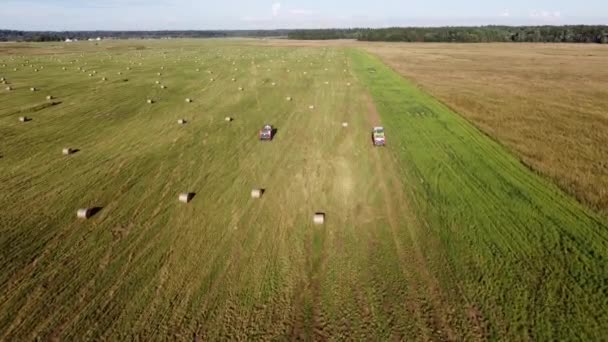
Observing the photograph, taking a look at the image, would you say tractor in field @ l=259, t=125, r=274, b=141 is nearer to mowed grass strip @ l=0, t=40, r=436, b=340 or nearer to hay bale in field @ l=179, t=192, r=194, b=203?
mowed grass strip @ l=0, t=40, r=436, b=340

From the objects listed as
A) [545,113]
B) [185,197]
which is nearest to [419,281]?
[185,197]

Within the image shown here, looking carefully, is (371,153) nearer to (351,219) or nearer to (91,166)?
(351,219)

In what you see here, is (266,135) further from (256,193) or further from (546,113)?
(546,113)

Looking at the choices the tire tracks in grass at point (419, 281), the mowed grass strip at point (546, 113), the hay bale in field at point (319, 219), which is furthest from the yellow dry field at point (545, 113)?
the hay bale in field at point (319, 219)

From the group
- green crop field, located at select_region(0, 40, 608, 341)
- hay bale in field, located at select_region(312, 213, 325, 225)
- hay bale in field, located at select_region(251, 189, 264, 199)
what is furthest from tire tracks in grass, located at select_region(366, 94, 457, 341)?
hay bale in field, located at select_region(251, 189, 264, 199)

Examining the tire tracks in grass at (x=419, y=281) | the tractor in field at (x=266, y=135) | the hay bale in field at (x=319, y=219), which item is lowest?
the tire tracks in grass at (x=419, y=281)

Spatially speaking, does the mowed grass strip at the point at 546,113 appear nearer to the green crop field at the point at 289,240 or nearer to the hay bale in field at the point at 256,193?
the green crop field at the point at 289,240

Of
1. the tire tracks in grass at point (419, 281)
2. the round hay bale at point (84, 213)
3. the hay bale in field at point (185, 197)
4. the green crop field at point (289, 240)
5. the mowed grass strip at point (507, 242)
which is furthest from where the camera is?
the hay bale in field at point (185, 197)
